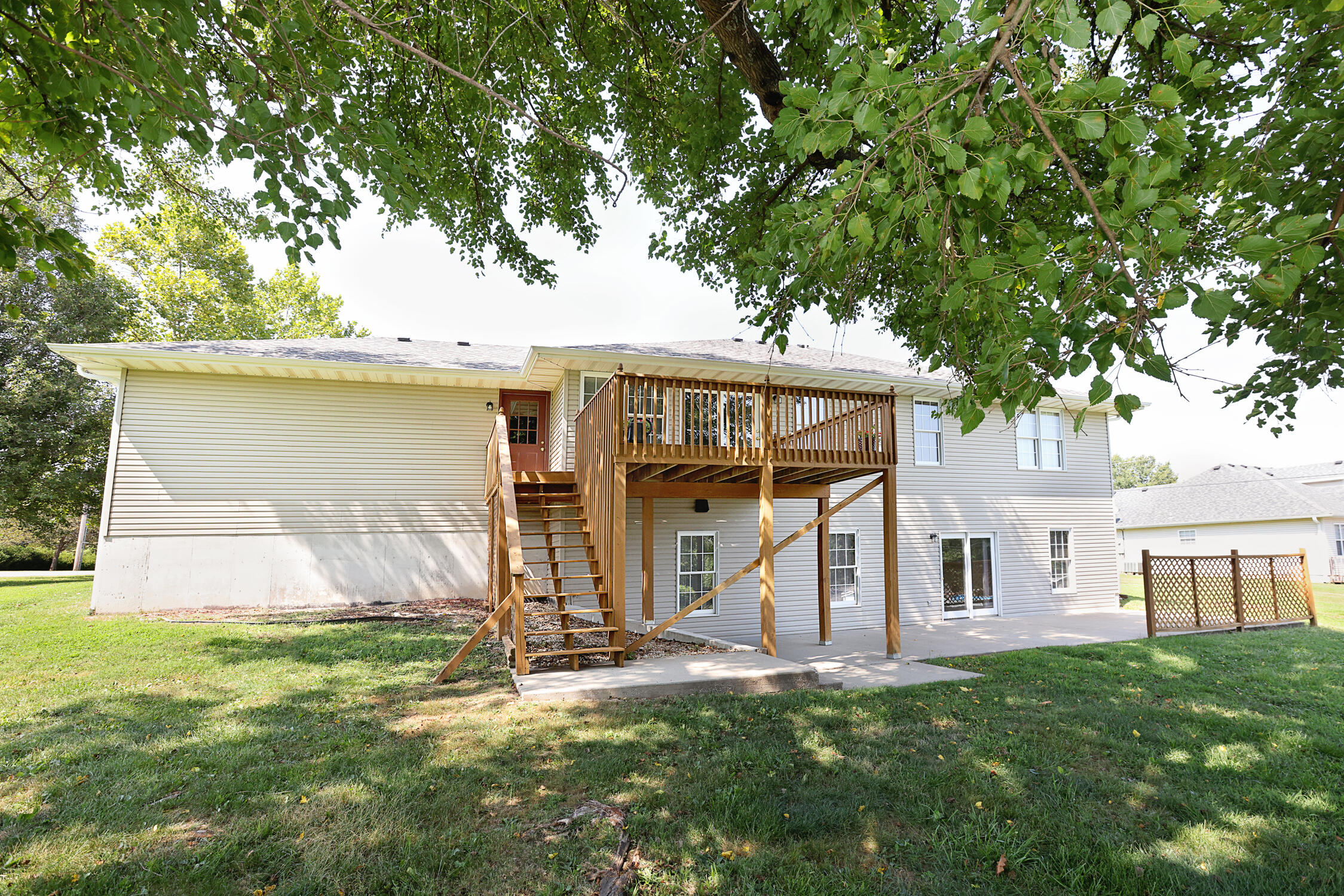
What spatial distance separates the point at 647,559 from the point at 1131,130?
841cm

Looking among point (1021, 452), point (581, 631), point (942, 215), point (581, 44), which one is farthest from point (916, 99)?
point (1021, 452)

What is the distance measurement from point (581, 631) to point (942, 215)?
4.83 metres

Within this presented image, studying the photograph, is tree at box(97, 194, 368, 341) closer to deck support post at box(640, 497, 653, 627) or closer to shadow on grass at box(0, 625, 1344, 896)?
deck support post at box(640, 497, 653, 627)

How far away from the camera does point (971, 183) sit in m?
2.13

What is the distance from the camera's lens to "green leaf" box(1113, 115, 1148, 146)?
6.59ft

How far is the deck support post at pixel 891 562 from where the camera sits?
8.27 meters

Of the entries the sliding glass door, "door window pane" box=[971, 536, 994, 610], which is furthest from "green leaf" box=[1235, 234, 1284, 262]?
"door window pane" box=[971, 536, 994, 610]

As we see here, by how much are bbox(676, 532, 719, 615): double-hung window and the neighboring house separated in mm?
21763

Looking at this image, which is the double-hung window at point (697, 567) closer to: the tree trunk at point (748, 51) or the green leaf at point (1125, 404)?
the tree trunk at point (748, 51)

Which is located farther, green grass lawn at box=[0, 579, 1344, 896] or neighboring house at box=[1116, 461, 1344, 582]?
neighboring house at box=[1116, 461, 1344, 582]

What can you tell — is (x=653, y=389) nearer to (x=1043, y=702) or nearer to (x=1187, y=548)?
(x=1043, y=702)

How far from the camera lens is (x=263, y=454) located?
11.2m

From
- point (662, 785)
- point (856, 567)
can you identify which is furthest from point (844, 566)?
point (662, 785)

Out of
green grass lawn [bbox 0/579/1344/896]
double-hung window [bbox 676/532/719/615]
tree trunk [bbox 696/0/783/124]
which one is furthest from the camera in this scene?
double-hung window [bbox 676/532/719/615]
